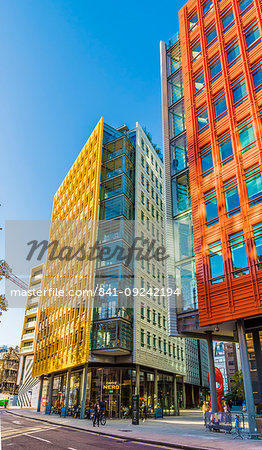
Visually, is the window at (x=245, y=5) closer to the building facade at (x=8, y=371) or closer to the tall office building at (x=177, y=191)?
the tall office building at (x=177, y=191)

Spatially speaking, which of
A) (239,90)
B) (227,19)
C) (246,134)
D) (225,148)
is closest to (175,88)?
(227,19)

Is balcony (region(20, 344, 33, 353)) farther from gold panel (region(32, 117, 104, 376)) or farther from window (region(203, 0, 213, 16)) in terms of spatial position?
window (region(203, 0, 213, 16))

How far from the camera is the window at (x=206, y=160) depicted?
28094mm

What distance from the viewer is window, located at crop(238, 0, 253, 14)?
2892 centimetres

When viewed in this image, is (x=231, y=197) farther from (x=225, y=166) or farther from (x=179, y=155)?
(x=179, y=155)

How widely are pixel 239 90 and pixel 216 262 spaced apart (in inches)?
558

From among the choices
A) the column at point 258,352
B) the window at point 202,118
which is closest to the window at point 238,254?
the column at point 258,352

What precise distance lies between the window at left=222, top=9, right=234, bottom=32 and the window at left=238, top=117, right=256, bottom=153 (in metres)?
10.7

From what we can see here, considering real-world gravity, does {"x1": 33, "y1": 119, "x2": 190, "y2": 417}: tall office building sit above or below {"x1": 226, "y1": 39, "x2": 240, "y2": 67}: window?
below

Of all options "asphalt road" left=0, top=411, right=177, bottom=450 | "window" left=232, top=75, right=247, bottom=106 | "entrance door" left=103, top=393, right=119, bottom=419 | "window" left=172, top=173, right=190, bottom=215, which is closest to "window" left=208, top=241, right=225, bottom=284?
"window" left=172, top=173, right=190, bottom=215

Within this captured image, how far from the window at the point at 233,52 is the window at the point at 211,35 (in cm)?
264

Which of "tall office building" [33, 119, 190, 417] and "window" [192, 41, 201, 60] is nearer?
"window" [192, 41, 201, 60]

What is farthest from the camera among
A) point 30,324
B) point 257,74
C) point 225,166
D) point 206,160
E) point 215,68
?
point 30,324

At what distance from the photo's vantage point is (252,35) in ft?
91.3
